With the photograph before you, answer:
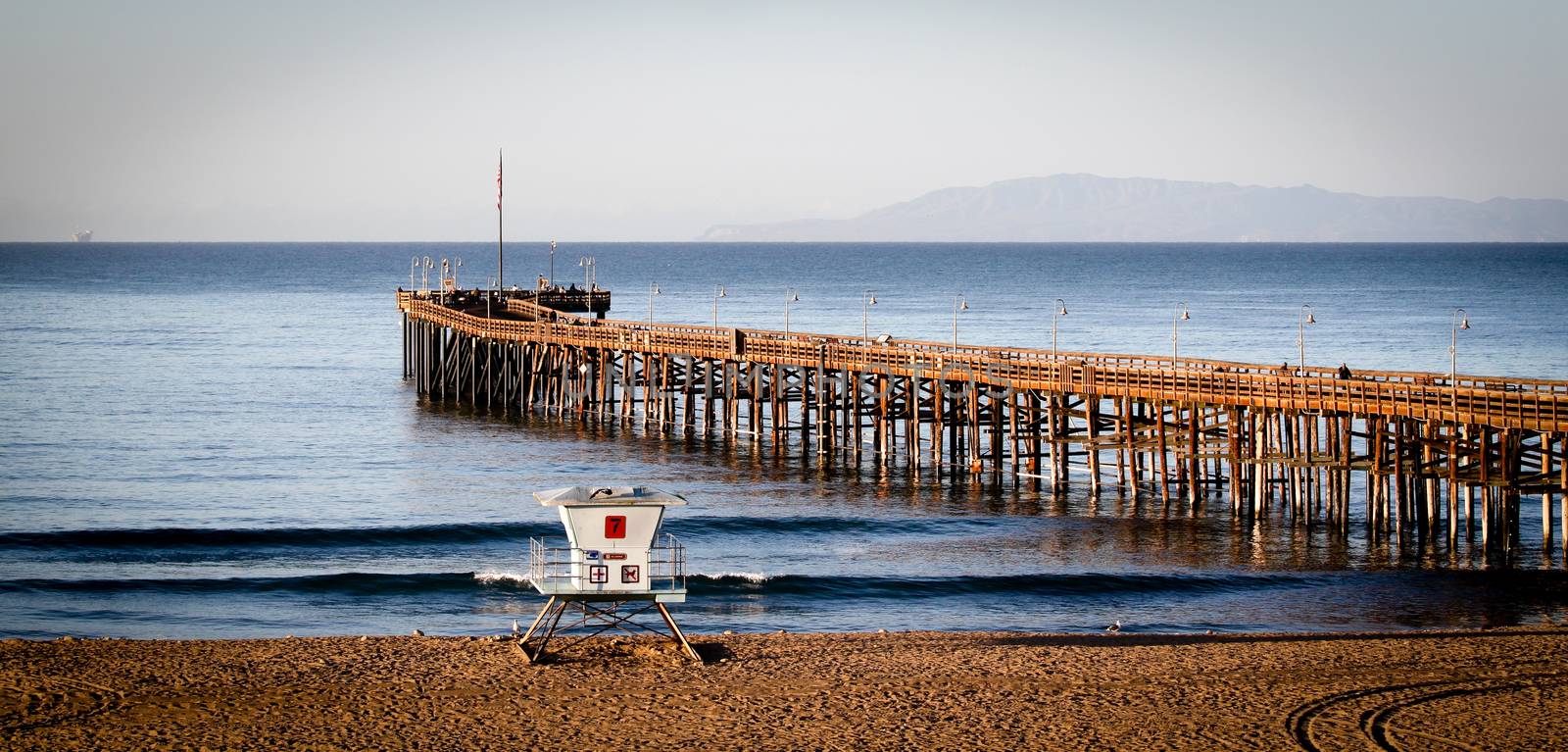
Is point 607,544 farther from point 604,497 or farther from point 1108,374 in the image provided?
point 1108,374

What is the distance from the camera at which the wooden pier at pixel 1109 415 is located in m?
37.6

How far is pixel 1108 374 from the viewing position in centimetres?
4438

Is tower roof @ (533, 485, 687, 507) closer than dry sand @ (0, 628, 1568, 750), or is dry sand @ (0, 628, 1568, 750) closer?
dry sand @ (0, 628, 1568, 750)

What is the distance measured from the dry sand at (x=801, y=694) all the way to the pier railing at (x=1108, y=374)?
30.5ft

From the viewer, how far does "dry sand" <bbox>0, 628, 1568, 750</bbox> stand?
2178 cm

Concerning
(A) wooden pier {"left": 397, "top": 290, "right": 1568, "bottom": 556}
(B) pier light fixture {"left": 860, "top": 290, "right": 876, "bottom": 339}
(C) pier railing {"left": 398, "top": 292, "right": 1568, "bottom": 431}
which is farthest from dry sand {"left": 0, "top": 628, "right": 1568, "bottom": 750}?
(B) pier light fixture {"left": 860, "top": 290, "right": 876, "bottom": 339}

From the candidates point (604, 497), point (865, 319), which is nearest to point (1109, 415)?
point (865, 319)

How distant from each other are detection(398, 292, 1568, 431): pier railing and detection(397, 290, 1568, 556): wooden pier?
0.05 metres

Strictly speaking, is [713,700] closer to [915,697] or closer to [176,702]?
[915,697]

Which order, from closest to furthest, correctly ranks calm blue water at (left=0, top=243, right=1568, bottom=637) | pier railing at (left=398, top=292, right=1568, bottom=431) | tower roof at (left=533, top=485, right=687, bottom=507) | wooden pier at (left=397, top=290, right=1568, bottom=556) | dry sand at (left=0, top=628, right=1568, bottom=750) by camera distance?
dry sand at (left=0, top=628, right=1568, bottom=750) < tower roof at (left=533, top=485, right=687, bottom=507) < calm blue water at (left=0, top=243, right=1568, bottom=637) < pier railing at (left=398, top=292, right=1568, bottom=431) < wooden pier at (left=397, top=290, right=1568, bottom=556)

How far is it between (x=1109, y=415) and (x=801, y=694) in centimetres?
3378

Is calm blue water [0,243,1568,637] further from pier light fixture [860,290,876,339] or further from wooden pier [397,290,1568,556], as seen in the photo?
pier light fixture [860,290,876,339]

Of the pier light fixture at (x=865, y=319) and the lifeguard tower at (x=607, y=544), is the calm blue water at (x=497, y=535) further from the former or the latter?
the pier light fixture at (x=865, y=319)

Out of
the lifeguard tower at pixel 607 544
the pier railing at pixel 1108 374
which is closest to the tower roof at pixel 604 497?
the lifeguard tower at pixel 607 544
